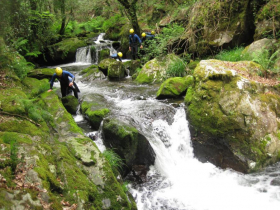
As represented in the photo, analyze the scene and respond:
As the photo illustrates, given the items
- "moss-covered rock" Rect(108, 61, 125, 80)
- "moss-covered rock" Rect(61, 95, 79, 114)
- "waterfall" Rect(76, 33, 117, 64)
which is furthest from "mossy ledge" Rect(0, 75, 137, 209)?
"waterfall" Rect(76, 33, 117, 64)

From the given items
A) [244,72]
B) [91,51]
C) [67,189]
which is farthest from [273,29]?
→ [91,51]

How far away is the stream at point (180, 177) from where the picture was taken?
15.0ft

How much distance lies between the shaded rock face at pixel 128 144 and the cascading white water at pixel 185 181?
0.28 m

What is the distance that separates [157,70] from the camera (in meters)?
10.7

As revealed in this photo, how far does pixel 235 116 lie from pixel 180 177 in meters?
2.19

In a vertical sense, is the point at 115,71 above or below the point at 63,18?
below

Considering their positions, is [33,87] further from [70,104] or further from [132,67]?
[132,67]

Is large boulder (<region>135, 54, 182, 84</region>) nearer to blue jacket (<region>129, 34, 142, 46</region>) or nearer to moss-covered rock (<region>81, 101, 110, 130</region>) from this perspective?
blue jacket (<region>129, 34, 142, 46</region>)

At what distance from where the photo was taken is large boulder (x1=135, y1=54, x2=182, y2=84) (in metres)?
10.4

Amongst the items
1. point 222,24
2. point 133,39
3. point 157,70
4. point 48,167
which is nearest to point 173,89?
point 157,70

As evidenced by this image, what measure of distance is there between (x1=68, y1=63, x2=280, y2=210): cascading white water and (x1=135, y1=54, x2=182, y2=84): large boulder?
3630 millimetres

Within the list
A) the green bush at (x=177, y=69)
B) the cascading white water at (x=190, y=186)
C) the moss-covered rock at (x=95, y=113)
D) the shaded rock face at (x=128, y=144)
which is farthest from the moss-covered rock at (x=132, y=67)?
the shaded rock face at (x=128, y=144)

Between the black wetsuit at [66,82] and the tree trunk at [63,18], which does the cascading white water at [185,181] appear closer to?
the black wetsuit at [66,82]

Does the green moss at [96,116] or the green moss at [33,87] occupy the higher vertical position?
the green moss at [33,87]
